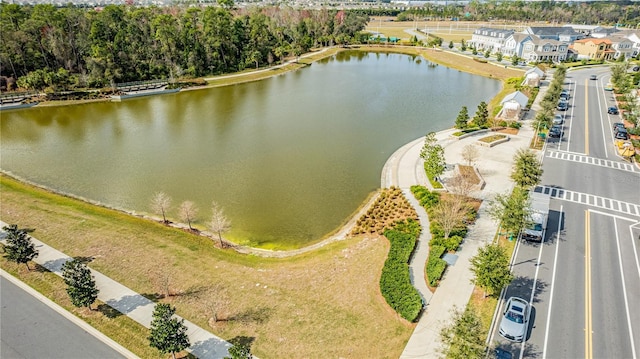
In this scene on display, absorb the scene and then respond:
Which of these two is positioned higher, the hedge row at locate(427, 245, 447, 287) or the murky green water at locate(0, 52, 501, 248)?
the murky green water at locate(0, 52, 501, 248)

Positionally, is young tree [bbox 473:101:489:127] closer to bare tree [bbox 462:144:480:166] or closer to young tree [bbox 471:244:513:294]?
bare tree [bbox 462:144:480:166]

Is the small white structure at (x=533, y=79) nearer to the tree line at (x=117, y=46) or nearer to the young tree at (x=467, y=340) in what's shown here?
the tree line at (x=117, y=46)

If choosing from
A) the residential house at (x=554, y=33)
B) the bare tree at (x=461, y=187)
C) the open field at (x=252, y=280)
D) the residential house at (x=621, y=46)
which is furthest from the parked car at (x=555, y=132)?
the residential house at (x=621, y=46)

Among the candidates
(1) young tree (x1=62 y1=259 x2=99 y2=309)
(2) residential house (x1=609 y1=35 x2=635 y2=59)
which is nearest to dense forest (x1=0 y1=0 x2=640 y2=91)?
(1) young tree (x1=62 y1=259 x2=99 y2=309)

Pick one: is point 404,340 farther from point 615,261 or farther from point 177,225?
point 177,225

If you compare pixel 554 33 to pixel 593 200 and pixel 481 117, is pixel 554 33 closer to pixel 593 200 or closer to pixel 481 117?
pixel 481 117

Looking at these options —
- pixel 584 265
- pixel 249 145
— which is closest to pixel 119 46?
pixel 249 145
